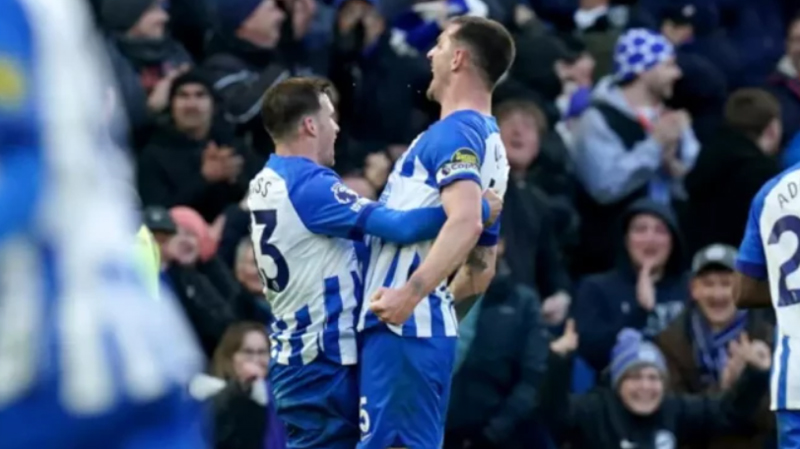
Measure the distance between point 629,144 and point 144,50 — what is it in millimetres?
2843

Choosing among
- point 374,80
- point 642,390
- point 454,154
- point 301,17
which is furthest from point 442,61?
point 301,17

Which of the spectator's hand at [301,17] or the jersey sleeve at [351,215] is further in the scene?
the spectator's hand at [301,17]

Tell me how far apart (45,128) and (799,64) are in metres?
11.8

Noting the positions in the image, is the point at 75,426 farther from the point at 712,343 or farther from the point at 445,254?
the point at 712,343

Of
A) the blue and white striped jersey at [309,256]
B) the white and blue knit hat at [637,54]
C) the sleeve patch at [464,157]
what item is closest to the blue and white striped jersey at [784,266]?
the sleeve patch at [464,157]

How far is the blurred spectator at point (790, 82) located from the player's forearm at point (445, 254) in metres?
7.00

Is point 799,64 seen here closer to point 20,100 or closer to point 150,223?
point 150,223

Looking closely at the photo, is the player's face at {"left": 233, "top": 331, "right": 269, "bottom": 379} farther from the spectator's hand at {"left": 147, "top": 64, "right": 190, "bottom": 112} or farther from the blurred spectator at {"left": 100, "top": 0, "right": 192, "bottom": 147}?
the spectator's hand at {"left": 147, "top": 64, "right": 190, "bottom": 112}

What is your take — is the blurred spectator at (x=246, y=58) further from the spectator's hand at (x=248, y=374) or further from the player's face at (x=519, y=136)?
the spectator's hand at (x=248, y=374)

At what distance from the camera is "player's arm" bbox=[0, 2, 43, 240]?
2371 mm

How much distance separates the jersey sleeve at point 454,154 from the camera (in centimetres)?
708

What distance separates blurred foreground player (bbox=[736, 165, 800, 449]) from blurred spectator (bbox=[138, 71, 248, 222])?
4.38 meters

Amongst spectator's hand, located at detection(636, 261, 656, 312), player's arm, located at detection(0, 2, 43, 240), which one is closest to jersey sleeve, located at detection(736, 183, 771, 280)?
spectator's hand, located at detection(636, 261, 656, 312)

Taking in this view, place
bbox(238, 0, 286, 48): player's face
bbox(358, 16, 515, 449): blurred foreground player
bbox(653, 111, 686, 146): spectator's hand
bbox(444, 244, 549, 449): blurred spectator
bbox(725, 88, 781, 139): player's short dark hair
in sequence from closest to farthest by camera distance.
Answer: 1. bbox(358, 16, 515, 449): blurred foreground player
2. bbox(444, 244, 549, 449): blurred spectator
3. bbox(238, 0, 286, 48): player's face
4. bbox(653, 111, 686, 146): spectator's hand
5. bbox(725, 88, 781, 139): player's short dark hair
